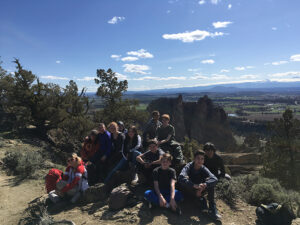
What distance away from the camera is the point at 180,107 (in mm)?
63719

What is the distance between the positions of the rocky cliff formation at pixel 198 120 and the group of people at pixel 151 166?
170ft

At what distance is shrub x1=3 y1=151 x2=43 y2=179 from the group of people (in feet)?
11.7

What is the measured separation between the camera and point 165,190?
5309 mm

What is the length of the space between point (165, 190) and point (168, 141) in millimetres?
2233

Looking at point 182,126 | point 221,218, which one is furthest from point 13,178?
point 182,126

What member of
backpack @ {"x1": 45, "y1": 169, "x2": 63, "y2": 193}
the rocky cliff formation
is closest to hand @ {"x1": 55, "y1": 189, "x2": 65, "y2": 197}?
backpack @ {"x1": 45, "y1": 169, "x2": 63, "y2": 193}

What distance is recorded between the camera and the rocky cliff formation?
58.8 m

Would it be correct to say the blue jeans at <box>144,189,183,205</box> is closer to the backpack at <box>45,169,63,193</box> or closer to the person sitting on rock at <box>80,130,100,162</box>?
the person sitting on rock at <box>80,130,100,162</box>

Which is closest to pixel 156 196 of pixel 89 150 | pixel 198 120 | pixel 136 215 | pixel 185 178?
pixel 136 215

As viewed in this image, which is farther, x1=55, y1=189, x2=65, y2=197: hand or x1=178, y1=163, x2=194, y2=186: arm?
x1=55, y1=189, x2=65, y2=197: hand

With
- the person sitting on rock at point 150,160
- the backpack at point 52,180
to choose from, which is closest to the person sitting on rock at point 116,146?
the person sitting on rock at point 150,160

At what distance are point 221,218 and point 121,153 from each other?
362 cm

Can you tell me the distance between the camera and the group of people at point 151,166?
16.9ft

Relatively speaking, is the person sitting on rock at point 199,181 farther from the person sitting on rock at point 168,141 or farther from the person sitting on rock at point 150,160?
the person sitting on rock at point 168,141
